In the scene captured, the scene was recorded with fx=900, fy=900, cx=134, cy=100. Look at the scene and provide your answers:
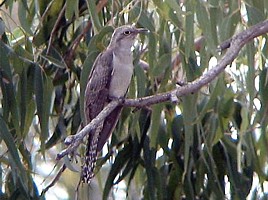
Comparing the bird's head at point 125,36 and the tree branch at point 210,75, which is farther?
the bird's head at point 125,36

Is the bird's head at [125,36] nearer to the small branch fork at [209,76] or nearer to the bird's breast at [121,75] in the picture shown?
the bird's breast at [121,75]

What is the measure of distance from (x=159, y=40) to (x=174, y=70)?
2.06 ft

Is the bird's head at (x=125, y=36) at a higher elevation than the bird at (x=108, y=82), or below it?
higher

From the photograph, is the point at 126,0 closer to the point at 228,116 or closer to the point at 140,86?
the point at 140,86

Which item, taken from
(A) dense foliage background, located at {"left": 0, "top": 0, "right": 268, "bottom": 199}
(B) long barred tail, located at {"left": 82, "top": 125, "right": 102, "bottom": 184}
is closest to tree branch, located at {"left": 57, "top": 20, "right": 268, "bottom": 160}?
(A) dense foliage background, located at {"left": 0, "top": 0, "right": 268, "bottom": 199}

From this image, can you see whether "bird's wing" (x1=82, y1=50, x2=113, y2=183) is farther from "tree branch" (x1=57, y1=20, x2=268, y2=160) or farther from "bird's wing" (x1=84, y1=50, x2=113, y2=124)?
"tree branch" (x1=57, y1=20, x2=268, y2=160)

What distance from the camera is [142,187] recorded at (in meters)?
4.04

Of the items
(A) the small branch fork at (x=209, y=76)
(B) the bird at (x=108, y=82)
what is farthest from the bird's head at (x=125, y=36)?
(A) the small branch fork at (x=209, y=76)

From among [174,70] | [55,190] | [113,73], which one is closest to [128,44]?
[113,73]

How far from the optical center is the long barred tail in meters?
3.25

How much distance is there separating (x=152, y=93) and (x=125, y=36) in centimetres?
30

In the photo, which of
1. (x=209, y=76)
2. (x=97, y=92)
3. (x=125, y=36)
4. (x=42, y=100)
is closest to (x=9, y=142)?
(x=42, y=100)

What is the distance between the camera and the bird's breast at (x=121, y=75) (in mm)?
3395

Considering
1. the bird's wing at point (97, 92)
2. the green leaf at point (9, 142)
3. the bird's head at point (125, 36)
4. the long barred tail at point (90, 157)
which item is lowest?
the long barred tail at point (90, 157)
